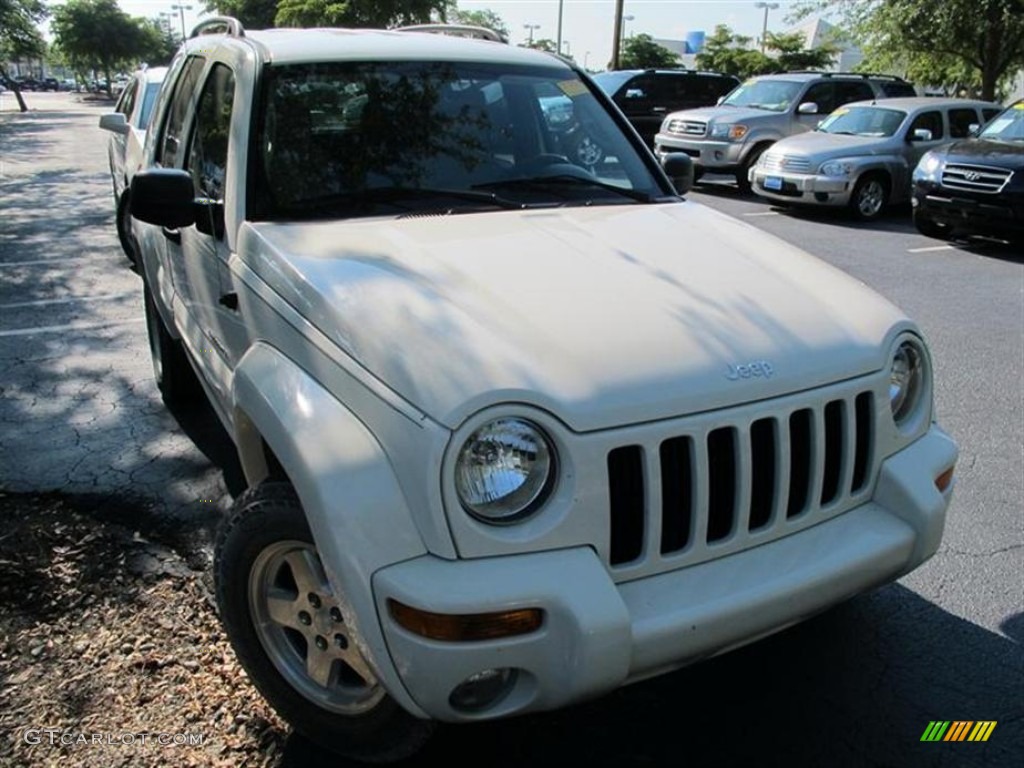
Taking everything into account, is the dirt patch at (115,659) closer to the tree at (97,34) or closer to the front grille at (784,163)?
the front grille at (784,163)

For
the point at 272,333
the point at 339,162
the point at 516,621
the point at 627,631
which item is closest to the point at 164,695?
the point at 272,333

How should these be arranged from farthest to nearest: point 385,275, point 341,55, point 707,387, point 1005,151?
point 1005,151 < point 341,55 < point 385,275 < point 707,387

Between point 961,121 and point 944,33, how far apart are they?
24.6ft

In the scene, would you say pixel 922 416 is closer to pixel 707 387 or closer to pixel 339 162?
pixel 707 387

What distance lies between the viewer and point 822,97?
15.4 meters

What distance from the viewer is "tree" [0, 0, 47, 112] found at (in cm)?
2830

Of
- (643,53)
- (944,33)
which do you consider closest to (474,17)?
(643,53)

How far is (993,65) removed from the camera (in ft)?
64.3

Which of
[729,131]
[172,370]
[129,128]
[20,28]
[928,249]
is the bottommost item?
[172,370]

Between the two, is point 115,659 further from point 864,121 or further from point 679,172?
point 864,121

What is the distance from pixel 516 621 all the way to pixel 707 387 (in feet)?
2.45

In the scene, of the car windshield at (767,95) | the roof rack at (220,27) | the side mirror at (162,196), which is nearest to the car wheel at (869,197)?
the car windshield at (767,95)

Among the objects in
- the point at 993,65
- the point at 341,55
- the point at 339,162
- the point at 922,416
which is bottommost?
the point at 922,416

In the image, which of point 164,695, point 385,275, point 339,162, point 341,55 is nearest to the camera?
point 385,275
